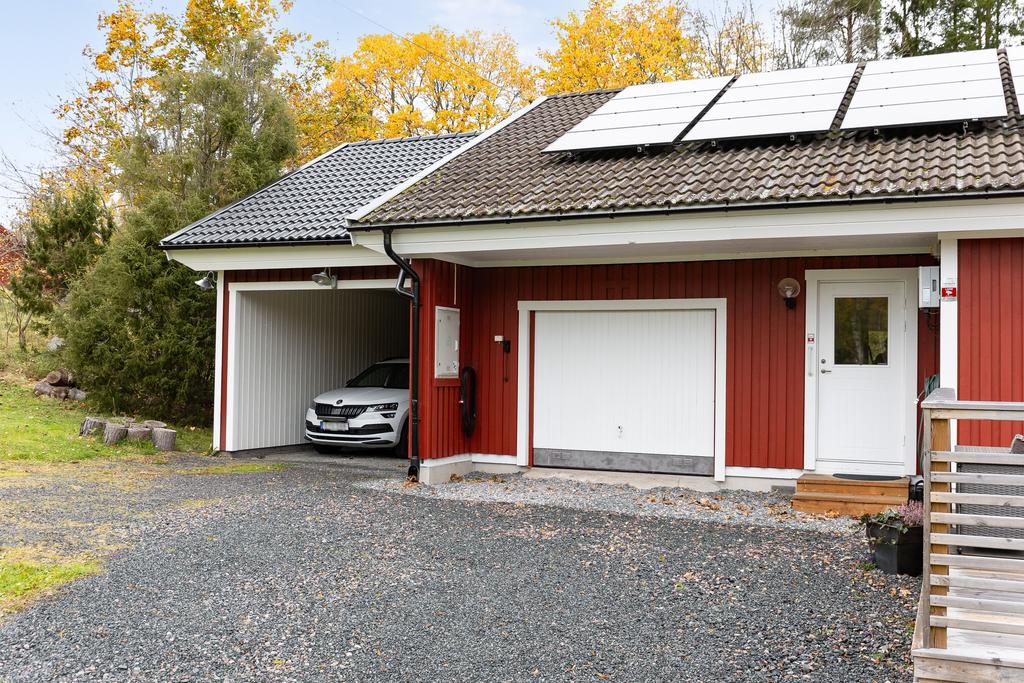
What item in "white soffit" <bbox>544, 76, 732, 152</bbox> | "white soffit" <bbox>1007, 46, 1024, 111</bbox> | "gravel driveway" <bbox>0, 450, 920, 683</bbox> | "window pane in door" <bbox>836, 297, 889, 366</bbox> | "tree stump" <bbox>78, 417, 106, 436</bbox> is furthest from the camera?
"tree stump" <bbox>78, 417, 106, 436</bbox>

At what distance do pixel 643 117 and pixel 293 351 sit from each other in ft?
20.8

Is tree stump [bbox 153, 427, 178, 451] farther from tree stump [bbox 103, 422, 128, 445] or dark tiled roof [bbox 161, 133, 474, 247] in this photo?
dark tiled roof [bbox 161, 133, 474, 247]

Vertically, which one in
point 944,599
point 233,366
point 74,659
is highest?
point 233,366

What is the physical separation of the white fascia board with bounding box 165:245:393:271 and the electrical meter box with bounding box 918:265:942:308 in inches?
246

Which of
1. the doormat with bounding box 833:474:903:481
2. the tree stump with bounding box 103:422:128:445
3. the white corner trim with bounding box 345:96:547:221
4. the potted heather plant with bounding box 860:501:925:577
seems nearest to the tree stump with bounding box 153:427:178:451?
the tree stump with bounding box 103:422:128:445

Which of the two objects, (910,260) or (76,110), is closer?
(910,260)

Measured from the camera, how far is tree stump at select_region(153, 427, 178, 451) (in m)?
13.3

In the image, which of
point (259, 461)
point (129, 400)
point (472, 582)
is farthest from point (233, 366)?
point (472, 582)

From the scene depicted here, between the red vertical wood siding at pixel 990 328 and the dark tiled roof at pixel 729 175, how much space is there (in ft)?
2.45

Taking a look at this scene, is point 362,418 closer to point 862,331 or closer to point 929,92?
point 862,331

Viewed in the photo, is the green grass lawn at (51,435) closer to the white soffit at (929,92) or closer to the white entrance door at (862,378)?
the white entrance door at (862,378)

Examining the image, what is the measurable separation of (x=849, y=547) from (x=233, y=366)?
8765 mm

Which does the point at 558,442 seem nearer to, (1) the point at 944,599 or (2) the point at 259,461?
(2) the point at 259,461

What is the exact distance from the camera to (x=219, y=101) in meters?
16.5
